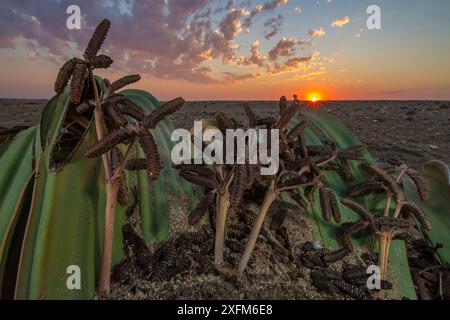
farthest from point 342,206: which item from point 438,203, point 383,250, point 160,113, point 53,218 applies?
point 53,218

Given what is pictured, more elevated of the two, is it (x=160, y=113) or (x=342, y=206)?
(x=160, y=113)

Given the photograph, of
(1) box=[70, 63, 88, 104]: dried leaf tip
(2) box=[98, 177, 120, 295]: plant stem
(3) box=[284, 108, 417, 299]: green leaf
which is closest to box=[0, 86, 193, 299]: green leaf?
(2) box=[98, 177, 120, 295]: plant stem

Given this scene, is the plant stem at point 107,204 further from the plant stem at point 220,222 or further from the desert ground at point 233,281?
the plant stem at point 220,222

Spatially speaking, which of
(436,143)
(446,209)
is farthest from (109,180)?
(436,143)

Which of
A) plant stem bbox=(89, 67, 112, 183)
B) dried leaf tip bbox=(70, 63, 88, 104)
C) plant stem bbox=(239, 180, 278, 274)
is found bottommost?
plant stem bbox=(239, 180, 278, 274)

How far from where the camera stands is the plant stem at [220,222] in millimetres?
1100

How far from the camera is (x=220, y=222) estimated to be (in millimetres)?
1117

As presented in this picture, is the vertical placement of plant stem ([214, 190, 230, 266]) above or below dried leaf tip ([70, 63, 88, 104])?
below

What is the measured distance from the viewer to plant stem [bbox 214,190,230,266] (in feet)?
3.61

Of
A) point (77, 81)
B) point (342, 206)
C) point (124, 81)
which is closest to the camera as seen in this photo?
point (77, 81)

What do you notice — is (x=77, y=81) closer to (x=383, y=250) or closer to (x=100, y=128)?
(x=100, y=128)

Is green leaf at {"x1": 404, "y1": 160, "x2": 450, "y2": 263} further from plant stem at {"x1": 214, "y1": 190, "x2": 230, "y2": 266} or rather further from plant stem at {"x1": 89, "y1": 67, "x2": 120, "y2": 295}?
plant stem at {"x1": 89, "y1": 67, "x2": 120, "y2": 295}

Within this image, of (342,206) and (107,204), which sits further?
(342,206)

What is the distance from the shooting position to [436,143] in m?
5.54
